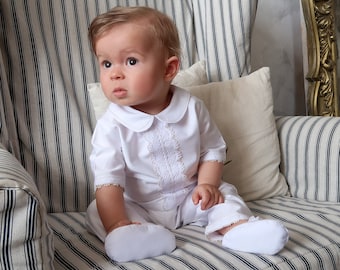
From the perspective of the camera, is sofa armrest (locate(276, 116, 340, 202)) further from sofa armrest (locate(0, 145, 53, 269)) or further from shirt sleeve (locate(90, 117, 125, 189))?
sofa armrest (locate(0, 145, 53, 269))

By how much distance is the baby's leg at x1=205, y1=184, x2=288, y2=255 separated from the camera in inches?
34.7

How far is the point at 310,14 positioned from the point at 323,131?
1.87 ft

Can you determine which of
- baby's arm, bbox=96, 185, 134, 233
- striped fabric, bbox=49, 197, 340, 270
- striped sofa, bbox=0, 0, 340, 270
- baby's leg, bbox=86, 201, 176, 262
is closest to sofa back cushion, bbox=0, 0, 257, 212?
striped sofa, bbox=0, 0, 340, 270

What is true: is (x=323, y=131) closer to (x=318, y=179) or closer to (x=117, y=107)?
(x=318, y=179)

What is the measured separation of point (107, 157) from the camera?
1047 millimetres

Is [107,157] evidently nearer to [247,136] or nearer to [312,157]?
[247,136]

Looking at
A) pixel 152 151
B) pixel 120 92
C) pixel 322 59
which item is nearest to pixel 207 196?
pixel 152 151

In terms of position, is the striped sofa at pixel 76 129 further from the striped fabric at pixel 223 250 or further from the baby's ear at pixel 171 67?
the baby's ear at pixel 171 67

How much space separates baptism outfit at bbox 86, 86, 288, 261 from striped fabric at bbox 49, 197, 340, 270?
0.14 feet

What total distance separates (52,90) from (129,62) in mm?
318

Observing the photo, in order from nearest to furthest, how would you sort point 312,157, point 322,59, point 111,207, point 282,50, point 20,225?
point 20,225, point 111,207, point 312,157, point 322,59, point 282,50

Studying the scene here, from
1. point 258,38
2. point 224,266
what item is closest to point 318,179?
point 224,266

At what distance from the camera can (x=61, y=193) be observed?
4.07 feet

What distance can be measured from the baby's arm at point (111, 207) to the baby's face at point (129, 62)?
17 cm
